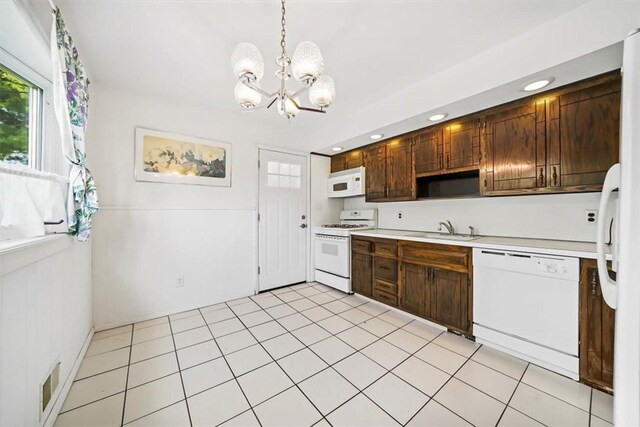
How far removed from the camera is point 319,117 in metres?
3.24

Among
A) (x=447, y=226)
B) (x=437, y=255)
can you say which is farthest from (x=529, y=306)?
(x=447, y=226)

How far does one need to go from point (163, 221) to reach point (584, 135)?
3.98m

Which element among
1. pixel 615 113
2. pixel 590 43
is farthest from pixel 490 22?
pixel 615 113

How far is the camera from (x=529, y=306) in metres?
1.78

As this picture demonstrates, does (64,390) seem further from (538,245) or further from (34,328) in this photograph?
(538,245)

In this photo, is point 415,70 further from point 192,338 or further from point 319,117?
point 192,338

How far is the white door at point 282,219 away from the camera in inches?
134

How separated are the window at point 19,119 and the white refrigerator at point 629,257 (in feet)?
8.93

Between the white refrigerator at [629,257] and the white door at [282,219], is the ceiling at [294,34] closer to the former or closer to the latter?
the white refrigerator at [629,257]

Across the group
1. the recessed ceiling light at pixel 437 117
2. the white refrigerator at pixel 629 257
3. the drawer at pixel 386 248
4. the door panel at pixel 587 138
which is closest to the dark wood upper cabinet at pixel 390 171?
the recessed ceiling light at pixel 437 117

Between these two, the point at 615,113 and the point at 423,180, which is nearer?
the point at 615,113

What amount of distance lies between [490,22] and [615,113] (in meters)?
1.10

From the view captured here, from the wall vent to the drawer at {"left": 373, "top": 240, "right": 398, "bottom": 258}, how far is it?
280cm

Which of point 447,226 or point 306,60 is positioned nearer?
point 306,60
